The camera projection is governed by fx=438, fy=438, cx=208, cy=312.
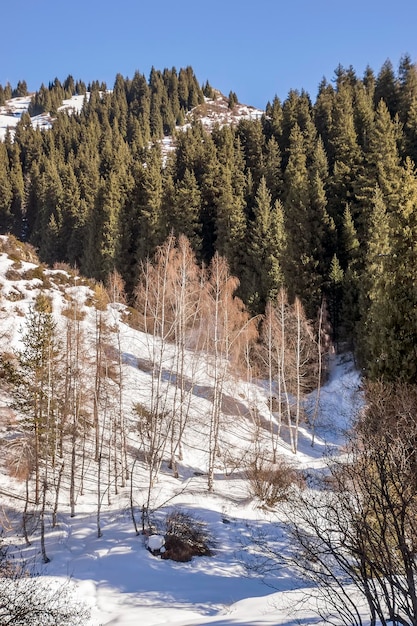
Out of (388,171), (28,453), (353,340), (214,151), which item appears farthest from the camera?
(214,151)

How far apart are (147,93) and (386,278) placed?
121640 millimetres

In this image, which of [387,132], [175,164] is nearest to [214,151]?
[175,164]

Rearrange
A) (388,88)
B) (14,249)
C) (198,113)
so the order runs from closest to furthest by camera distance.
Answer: (14,249) < (388,88) < (198,113)

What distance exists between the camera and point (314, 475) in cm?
1898

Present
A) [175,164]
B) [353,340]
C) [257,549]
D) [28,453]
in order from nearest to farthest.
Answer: [257,549] → [28,453] → [353,340] → [175,164]

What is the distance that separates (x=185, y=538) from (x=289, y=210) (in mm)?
26170

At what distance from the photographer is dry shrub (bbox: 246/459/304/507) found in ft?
57.5

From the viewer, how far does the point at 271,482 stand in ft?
58.0

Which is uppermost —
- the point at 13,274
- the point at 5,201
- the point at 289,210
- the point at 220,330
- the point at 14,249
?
the point at 5,201

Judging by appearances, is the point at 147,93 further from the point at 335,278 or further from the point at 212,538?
the point at 212,538

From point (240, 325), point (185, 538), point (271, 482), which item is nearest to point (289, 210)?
point (240, 325)

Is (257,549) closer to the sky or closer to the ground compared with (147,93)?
closer to the ground

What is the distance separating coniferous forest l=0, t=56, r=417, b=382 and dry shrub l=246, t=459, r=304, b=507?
19.7 feet

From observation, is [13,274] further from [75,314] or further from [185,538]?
[185,538]
